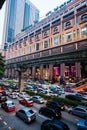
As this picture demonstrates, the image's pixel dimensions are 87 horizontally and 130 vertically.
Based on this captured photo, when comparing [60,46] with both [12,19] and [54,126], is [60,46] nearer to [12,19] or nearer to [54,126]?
[54,126]

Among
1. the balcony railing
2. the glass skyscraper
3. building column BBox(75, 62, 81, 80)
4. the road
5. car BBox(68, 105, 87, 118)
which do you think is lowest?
the road

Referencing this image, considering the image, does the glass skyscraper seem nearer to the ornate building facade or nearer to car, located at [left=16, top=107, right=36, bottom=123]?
the ornate building facade

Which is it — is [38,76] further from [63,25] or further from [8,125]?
[8,125]

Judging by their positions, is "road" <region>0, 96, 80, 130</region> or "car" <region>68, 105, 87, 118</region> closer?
"road" <region>0, 96, 80, 130</region>

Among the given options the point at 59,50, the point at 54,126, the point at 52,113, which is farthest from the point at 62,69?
the point at 54,126

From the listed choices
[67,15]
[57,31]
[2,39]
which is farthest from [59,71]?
[2,39]

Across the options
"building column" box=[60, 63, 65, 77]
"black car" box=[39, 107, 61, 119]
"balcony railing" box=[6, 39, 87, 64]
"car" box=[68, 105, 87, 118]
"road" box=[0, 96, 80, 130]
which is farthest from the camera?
"building column" box=[60, 63, 65, 77]

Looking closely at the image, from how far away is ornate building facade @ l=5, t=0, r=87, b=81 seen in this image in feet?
207

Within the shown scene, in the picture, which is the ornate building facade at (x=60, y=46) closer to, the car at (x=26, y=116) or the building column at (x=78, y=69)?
the building column at (x=78, y=69)

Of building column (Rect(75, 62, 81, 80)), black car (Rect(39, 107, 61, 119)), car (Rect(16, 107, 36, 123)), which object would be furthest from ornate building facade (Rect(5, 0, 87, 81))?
car (Rect(16, 107, 36, 123))

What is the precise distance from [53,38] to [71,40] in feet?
41.9

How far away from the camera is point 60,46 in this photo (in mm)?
71688

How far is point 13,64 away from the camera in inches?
4193

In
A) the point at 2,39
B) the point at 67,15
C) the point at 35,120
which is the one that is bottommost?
the point at 35,120
